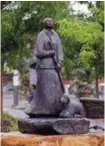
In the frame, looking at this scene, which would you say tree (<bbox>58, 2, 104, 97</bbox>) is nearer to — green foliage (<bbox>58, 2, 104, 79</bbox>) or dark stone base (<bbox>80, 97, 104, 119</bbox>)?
green foliage (<bbox>58, 2, 104, 79</bbox>)

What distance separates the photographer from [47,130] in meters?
8.70

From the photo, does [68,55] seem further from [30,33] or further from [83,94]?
[83,94]

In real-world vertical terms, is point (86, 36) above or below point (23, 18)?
below

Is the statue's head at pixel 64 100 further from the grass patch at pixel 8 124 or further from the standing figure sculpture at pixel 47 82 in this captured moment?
the grass patch at pixel 8 124

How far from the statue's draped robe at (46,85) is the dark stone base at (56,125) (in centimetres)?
22

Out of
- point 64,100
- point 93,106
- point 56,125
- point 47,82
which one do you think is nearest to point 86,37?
point 93,106

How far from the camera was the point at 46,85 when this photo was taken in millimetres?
8992

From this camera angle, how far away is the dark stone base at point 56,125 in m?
8.61

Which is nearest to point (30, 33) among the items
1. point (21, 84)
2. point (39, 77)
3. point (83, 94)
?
point (39, 77)

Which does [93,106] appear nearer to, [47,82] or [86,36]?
[86,36]

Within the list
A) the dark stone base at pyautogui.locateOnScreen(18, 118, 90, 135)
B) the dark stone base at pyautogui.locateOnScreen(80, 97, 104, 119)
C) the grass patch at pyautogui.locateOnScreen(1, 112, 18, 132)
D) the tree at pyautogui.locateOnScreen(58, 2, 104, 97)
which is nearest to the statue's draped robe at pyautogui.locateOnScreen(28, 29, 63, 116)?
the dark stone base at pyautogui.locateOnScreen(18, 118, 90, 135)

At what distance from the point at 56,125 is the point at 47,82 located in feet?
2.33

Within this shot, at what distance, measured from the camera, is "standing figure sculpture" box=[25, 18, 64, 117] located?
8.93m

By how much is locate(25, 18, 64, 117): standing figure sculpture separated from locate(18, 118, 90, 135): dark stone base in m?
0.22
